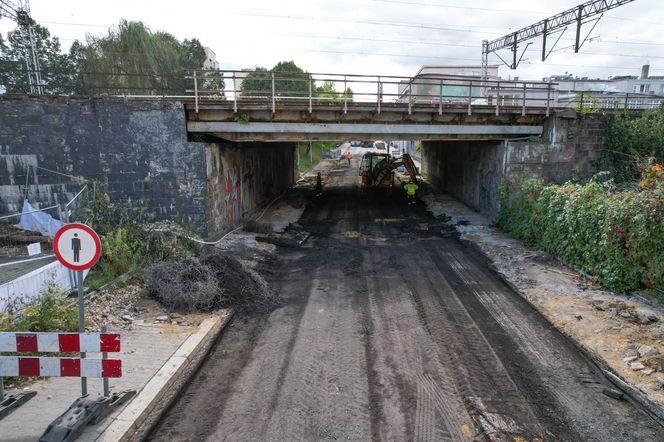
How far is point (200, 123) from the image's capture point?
48.4 ft

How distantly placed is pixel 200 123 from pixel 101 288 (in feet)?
24.0

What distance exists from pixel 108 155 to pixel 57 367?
10435 millimetres

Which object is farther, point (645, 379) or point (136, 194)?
point (136, 194)

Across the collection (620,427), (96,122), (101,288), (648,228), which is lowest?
(620,427)

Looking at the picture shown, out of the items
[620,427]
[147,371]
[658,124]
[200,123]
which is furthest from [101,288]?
[658,124]

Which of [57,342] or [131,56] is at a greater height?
[131,56]

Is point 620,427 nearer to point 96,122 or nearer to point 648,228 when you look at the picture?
point 648,228

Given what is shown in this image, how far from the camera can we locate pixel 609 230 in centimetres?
1006

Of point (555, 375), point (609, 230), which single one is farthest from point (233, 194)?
point (555, 375)

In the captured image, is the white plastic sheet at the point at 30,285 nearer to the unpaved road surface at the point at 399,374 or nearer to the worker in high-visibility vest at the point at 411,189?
the unpaved road surface at the point at 399,374

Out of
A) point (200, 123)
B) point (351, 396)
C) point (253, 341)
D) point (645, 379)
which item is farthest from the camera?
point (200, 123)

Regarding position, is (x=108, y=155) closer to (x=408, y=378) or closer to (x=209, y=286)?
(x=209, y=286)

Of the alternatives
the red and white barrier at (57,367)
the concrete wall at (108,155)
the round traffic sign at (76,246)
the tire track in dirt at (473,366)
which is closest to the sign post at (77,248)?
the round traffic sign at (76,246)

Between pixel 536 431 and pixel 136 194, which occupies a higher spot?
pixel 136 194
